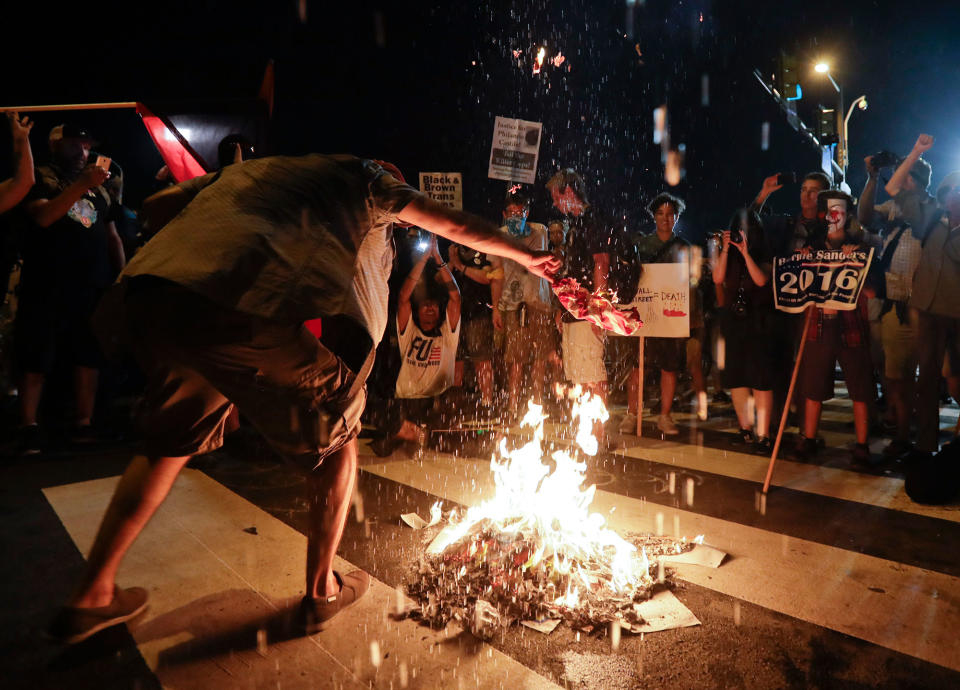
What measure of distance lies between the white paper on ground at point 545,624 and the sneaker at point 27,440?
475 cm

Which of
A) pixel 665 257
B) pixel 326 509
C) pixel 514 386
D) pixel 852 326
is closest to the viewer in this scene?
pixel 326 509

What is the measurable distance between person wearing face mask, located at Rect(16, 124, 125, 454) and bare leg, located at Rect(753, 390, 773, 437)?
613cm

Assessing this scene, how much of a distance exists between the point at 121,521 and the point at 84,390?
14.1ft

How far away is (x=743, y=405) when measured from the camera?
18.2 feet

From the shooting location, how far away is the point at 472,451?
5.14m

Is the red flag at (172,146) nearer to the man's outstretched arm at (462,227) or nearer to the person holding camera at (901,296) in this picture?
the man's outstretched arm at (462,227)

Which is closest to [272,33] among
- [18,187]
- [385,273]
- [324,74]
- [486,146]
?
[324,74]

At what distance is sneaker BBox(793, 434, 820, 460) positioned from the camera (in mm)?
4910

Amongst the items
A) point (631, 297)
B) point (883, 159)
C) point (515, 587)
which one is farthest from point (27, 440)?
point (883, 159)

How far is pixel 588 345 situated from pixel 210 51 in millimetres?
6696

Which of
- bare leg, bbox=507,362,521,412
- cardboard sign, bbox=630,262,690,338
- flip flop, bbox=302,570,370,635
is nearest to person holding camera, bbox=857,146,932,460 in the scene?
cardboard sign, bbox=630,262,690,338

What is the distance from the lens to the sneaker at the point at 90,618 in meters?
1.98

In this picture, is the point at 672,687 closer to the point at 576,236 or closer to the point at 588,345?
the point at 588,345

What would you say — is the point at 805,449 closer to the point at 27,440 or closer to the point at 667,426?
the point at 667,426
